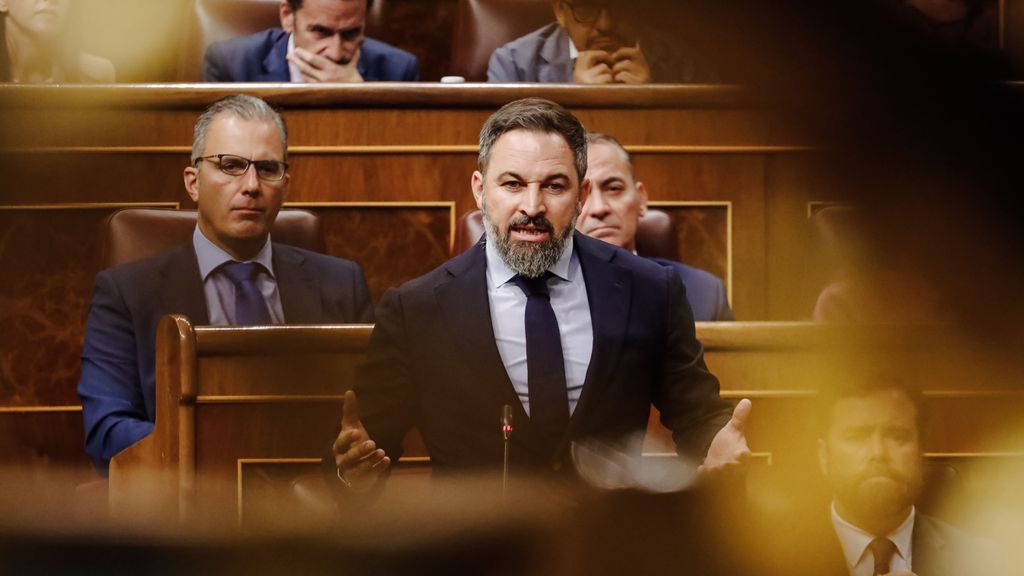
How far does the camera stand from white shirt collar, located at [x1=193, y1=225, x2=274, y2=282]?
78 centimetres

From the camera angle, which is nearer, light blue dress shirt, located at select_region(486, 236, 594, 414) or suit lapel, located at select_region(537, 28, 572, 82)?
light blue dress shirt, located at select_region(486, 236, 594, 414)

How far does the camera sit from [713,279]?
99 centimetres

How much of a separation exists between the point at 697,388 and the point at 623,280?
0.07 meters

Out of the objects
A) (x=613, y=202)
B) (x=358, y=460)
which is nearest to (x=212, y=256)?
(x=613, y=202)

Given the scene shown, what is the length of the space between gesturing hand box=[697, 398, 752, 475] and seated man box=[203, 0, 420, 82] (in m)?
0.98

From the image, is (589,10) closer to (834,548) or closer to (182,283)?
(834,548)

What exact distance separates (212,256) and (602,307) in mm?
442

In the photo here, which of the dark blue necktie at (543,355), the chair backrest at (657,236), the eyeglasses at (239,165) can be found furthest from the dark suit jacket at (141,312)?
the chair backrest at (657,236)

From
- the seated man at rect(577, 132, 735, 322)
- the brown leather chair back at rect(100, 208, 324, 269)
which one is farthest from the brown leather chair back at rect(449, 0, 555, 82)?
the brown leather chair back at rect(100, 208, 324, 269)

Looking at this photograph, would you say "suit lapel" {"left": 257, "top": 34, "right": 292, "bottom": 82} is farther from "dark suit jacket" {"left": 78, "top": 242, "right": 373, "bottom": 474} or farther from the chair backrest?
"dark suit jacket" {"left": 78, "top": 242, "right": 373, "bottom": 474}

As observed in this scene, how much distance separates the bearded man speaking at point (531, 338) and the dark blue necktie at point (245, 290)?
19 cm

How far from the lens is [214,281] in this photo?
0.78 metres

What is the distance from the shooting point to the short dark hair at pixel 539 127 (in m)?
0.64

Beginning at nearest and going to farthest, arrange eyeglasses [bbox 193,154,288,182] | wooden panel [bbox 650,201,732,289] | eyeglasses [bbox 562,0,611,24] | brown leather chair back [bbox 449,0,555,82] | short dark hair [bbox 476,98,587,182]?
eyeglasses [bbox 562,0,611,24] < short dark hair [bbox 476,98,587,182] < eyeglasses [bbox 193,154,288,182] < wooden panel [bbox 650,201,732,289] < brown leather chair back [bbox 449,0,555,82]
